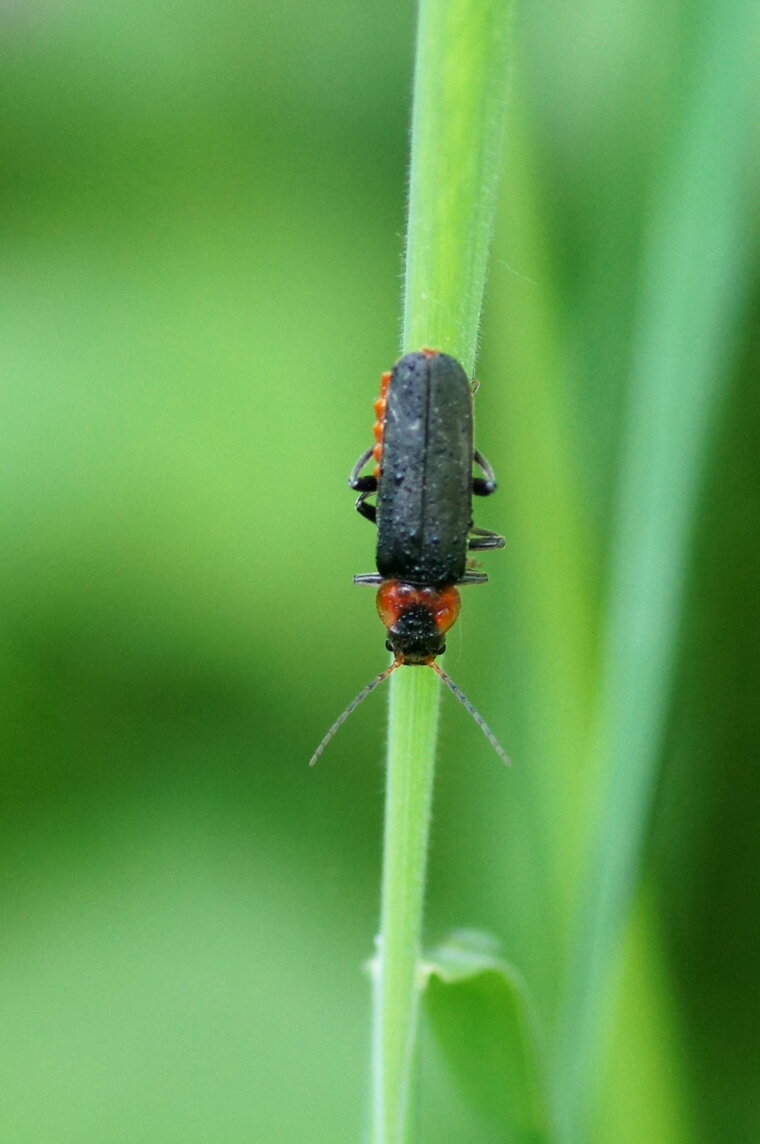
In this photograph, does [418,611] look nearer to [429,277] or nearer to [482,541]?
[482,541]

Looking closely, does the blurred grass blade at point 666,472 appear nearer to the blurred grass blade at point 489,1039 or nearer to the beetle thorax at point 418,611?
the blurred grass blade at point 489,1039

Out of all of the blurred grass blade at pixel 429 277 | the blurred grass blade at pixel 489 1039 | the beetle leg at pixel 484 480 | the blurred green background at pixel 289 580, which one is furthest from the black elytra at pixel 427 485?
the blurred grass blade at pixel 489 1039

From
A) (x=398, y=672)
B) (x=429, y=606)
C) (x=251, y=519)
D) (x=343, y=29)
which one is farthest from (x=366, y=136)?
(x=398, y=672)

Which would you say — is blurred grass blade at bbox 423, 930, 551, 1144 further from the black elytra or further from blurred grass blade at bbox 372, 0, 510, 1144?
the black elytra

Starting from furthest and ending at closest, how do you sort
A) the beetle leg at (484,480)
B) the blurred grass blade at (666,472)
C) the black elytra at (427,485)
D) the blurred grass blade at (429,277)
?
the beetle leg at (484,480) < the black elytra at (427,485) < the blurred grass blade at (666,472) < the blurred grass blade at (429,277)

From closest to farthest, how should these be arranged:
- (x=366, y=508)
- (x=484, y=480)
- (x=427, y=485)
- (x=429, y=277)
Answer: (x=429, y=277) → (x=427, y=485) → (x=484, y=480) → (x=366, y=508)

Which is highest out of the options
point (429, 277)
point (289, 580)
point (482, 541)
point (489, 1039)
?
point (429, 277)

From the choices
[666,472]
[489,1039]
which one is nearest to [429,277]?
[666,472]
